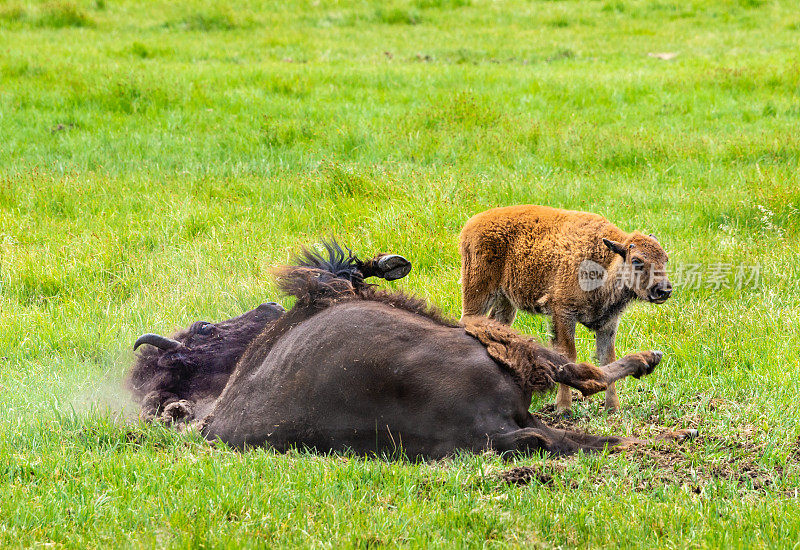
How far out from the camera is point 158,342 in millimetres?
4406

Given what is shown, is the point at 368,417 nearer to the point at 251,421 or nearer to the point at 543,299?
the point at 251,421

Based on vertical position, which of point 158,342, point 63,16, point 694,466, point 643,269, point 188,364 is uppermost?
point 63,16

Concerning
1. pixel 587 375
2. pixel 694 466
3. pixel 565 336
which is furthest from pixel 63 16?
pixel 694 466

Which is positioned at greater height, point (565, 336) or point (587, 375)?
point (587, 375)

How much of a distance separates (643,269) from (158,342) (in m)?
2.77

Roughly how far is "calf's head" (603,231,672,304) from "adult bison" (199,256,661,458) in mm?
679

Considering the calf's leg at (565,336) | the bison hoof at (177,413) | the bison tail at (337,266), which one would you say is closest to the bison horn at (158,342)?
the bison hoof at (177,413)

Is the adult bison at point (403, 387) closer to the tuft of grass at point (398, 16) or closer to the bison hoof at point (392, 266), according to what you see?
the bison hoof at point (392, 266)

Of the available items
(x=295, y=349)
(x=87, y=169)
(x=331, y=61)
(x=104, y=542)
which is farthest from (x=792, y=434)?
(x=331, y=61)

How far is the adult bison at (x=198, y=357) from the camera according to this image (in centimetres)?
436

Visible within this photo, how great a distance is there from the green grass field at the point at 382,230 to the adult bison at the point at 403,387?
0.41 ft

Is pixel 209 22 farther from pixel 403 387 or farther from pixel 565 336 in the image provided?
pixel 403 387

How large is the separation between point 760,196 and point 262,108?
7.64 meters

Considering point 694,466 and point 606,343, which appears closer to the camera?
point 694,466
